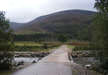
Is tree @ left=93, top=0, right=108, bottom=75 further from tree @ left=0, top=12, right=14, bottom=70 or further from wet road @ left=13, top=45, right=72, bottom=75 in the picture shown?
tree @ left=0, top=12, right=14, bottom=70

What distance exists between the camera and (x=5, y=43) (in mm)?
13531

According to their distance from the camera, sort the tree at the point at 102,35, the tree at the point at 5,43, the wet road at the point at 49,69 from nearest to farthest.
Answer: the wet road at the point at 49,69
the tree at the point at 5,43
the tree at the point at 102,35

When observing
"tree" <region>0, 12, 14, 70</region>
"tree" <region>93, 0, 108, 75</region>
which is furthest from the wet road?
"tree" <region>93, 0, 108, 75</region>

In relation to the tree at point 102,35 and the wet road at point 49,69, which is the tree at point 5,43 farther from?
the tree at point 102,35

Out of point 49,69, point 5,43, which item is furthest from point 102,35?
point 5,43

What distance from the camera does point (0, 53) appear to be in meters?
13.3

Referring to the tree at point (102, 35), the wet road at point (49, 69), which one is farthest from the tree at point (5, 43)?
the tree at point (102, 35)

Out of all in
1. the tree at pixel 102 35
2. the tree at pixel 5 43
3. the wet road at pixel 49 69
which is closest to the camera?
the wet road at pixel 49 69

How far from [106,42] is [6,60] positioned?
7.66m

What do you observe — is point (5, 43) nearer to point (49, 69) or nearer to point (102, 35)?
point (49, 69)

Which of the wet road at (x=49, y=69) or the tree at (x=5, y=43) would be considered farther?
the tree at (x=5, y=43)

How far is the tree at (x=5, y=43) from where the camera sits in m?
13.2

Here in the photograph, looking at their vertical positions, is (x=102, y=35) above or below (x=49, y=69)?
above

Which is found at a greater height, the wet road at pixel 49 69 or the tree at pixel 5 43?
the tree at pixel 5 43
